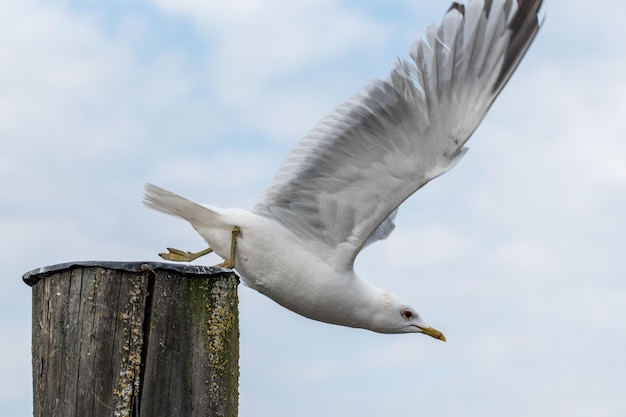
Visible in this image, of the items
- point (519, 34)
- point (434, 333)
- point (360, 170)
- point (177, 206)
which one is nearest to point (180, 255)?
point (177, 206)

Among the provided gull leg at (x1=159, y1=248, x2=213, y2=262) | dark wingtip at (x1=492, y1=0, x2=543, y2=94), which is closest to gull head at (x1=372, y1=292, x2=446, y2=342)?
gull leg at (x1=159, y1=248, x2=213, y2=262)

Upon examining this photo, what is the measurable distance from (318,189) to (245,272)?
0.69 meters

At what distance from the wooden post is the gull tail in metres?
2.21

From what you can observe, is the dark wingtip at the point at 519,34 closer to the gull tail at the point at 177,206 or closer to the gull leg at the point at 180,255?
the gull tail at the point at 177,206

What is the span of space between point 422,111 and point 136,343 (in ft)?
8.07

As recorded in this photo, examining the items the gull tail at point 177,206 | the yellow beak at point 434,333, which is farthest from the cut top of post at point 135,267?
the yellow beak at point 434,333

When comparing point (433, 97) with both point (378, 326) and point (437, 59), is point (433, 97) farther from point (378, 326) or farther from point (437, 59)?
point (378, 326)

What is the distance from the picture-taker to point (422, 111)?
499 cm

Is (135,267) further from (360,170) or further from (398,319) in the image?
(398,319)

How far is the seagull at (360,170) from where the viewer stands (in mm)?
4961

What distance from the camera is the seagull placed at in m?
4.96

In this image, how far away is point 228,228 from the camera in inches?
215

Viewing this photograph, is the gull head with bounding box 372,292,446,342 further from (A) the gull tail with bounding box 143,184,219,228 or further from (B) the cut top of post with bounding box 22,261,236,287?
(B) the cut top of post with bounding box 22,261,236,287

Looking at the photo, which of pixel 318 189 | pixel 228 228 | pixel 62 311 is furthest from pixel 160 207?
pixel 62 311
